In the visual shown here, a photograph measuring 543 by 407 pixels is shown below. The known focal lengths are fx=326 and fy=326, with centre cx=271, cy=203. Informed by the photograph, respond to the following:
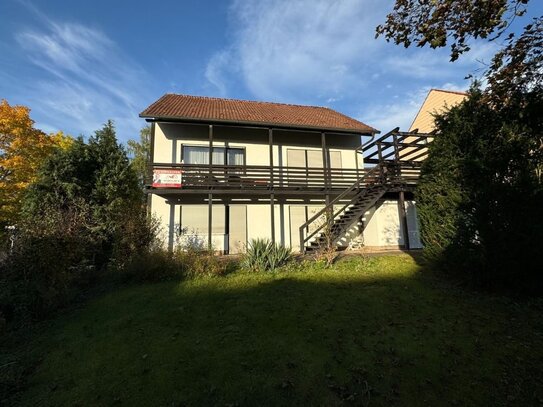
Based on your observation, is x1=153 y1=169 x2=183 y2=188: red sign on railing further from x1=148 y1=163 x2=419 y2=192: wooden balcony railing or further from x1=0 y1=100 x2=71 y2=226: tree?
x1=0 y1=100 x2=71 y2=226: tree

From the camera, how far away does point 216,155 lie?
52.4 feet

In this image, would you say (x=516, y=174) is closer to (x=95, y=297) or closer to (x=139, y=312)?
(x=139, y=312)

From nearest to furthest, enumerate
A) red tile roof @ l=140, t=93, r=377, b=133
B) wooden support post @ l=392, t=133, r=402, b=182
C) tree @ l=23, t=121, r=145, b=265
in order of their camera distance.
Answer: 1. tree @ l=23, t=121, r=145, b=265
2. red tile roof @ l=140, t=93, r=377, b=133
3. wooden support post @ l=392, t=133, r=402, b=182

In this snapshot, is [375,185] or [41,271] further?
[375,185]

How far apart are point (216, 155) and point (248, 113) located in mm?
2938

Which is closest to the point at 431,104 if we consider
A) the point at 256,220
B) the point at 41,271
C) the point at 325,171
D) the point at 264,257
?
the point at 325,171

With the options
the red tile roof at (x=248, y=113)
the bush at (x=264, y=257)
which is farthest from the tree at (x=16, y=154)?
the bush at (x=264, y=257)

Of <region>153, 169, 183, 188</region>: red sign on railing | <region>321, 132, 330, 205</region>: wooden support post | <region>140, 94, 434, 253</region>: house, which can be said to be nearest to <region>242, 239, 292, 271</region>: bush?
<region>140, 94, 434, 253</region>: house

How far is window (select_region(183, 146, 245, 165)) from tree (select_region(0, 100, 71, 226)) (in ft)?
33.4

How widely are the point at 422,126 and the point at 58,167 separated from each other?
23.0m

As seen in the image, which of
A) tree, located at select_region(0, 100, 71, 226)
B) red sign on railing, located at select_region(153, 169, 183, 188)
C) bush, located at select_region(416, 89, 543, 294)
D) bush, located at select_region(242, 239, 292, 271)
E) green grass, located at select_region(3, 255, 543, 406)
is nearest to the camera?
green grass, located at select_region(3, 255, 543, 406)

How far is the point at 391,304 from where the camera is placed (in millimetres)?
6863

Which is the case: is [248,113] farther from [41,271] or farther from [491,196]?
[491,196]

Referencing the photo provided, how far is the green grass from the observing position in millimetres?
4059
